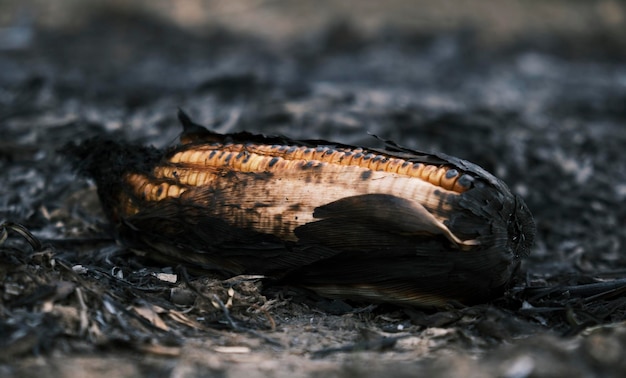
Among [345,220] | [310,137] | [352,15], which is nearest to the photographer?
[345,220]

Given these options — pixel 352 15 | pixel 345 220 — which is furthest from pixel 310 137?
pixel 352 15

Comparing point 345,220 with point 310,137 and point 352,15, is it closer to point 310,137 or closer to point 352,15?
point 310,137

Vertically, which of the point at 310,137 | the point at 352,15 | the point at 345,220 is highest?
the point at 352,15

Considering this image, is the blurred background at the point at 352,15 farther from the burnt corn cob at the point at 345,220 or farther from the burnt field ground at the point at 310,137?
the burnt corn cob at the point at 345,220

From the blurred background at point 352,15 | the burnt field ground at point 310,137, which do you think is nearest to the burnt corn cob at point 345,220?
the burnt field ground at point 310,137

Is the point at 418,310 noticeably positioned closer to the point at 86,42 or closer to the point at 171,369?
the point at 171,369

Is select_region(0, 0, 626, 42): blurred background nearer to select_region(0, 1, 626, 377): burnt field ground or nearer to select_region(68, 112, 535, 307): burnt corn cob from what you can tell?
select_region(0, 1, 626, 377): burnt field ground

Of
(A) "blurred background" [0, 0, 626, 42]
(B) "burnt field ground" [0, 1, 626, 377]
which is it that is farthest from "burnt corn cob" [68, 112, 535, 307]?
(A) "blurred background" [0, 0, 626, 42]
